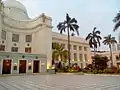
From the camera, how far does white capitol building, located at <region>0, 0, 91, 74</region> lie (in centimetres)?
3412

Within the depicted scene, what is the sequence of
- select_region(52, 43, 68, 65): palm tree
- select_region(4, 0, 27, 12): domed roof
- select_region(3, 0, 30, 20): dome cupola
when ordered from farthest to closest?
select_region(4, 0, 27, 12): domed roof, select_region(3, 0, 30, 20): dome cupola, select_region(52, 43, 68, 65): palm tree

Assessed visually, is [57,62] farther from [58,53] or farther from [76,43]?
[76,43]

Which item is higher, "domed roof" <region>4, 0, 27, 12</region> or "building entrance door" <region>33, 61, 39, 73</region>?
"domed roof" <region>4, 0, 27, 12</region>

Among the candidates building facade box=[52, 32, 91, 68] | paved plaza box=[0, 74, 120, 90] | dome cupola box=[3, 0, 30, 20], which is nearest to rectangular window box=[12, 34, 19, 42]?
dome cupola box=[3, 0, 30, 20]

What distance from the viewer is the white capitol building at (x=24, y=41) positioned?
112 ft

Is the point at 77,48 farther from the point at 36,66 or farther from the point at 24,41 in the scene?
the point at 24,41

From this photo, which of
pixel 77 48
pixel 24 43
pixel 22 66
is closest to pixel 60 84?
pixel 22 66

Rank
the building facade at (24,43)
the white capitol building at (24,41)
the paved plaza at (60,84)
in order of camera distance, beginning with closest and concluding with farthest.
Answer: the paved plaza at (60,84) → the building facade at (24,43) → the white capitol building at (24,41)

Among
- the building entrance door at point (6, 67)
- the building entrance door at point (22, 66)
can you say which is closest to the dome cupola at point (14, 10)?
the building entrance door at point (22, 66)

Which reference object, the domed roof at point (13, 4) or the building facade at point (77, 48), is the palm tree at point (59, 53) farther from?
the domed roof at point (13, 4)

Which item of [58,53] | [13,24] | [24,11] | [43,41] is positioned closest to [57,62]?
[58,53]

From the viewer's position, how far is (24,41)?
41094 mm

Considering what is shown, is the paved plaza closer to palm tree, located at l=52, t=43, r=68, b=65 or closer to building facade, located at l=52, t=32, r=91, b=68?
palm tree, located at l=52, t=43, r=68, b=65

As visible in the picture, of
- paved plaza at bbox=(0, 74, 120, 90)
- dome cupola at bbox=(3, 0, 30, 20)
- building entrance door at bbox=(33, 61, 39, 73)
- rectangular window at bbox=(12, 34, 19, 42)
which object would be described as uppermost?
dome cupola at bbox=(3, 0, 30, 20)
